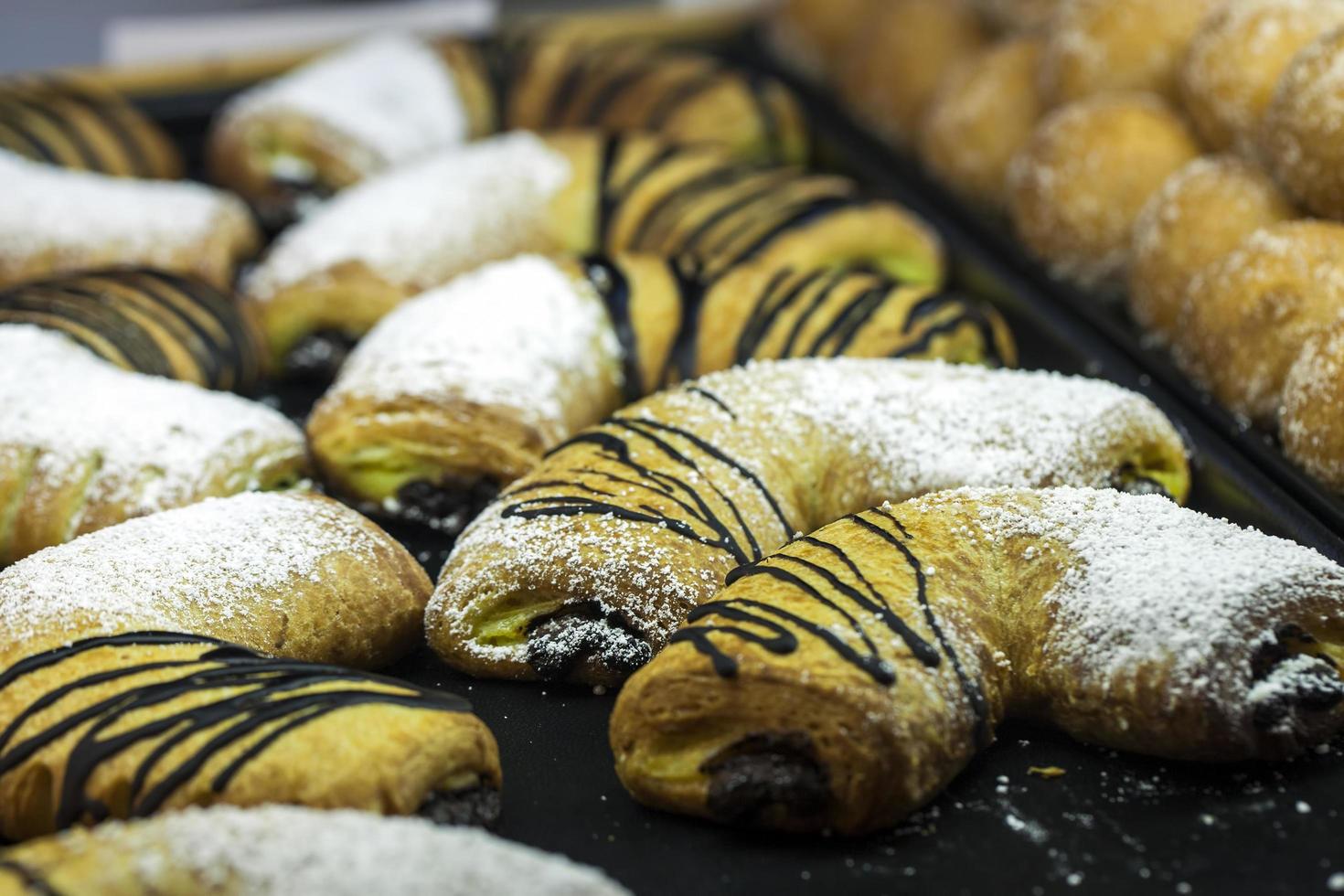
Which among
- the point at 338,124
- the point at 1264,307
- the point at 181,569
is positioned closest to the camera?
the point at 181,569

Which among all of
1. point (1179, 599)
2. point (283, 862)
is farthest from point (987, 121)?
point (283, 862)

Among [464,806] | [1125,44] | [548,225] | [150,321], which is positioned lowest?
[464,806]

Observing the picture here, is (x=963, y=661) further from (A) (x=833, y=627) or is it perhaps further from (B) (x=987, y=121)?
(B) (x=987, y=121)

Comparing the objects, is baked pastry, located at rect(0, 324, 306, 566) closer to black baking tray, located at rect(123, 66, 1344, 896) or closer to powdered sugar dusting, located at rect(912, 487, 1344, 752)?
black baking tray, located at rect(123, 66, 1344, 896)

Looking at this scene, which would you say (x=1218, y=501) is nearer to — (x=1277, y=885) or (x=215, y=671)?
(x=1277, y=885)

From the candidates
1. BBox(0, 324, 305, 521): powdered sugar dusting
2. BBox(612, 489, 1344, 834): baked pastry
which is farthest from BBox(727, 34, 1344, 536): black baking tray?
BBox(0, 324, 305, 521): powdered sugar dusting

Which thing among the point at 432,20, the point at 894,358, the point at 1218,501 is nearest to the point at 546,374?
the point at 894,358
